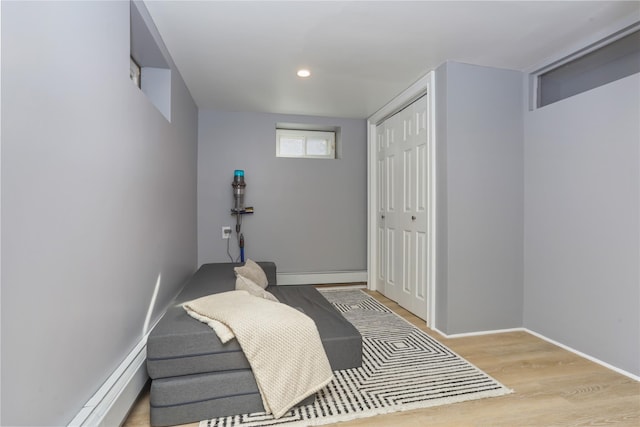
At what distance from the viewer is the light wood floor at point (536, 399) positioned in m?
1.49

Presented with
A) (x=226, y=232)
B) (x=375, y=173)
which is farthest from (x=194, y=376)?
(x=375, y=173)

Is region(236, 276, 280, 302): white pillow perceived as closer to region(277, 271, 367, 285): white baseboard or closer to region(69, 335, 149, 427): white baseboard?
region(69, 335, 149, 427): white baseboard

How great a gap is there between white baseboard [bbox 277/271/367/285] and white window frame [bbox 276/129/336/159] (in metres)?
1.57

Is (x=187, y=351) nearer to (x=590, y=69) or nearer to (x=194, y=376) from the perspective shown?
(x=194, y=376)

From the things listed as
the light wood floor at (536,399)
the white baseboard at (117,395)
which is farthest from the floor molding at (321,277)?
the white baseboard at (117,395)

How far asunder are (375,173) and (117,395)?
332 cm

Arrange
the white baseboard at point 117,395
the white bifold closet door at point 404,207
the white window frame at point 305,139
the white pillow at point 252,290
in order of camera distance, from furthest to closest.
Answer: the white window frame at point 305,139, the white bifold closet door at point 404,207, the white pillow at point 252,290, the white baseboard at point 117,395

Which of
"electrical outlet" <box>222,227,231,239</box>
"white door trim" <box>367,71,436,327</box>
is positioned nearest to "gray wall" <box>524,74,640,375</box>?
"white door trim" <box>367,71,436,327</box>

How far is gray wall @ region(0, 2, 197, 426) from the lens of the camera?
2.81 feet

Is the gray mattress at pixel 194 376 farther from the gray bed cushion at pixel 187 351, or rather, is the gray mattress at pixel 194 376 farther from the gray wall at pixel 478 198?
the gray wall at pixel 478 198

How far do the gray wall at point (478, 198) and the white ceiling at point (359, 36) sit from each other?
229 millimetres

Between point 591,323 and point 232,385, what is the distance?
237cm

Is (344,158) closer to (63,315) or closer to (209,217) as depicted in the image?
(209,217)

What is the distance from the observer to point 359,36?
212 cm
